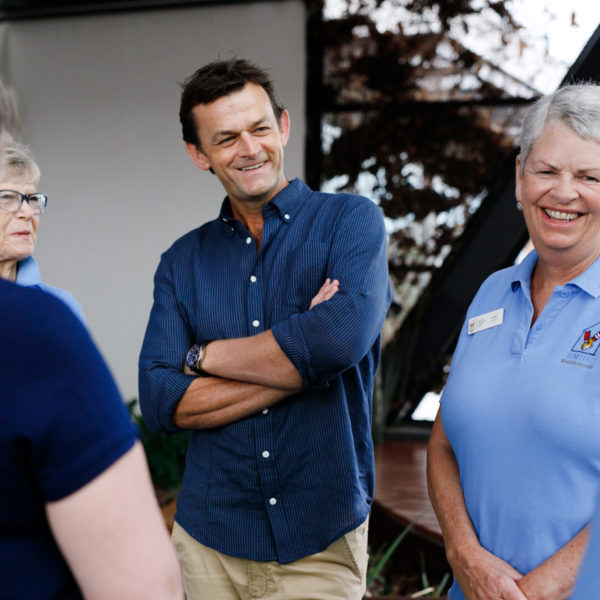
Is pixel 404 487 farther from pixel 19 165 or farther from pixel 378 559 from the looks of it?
pixel 19 165

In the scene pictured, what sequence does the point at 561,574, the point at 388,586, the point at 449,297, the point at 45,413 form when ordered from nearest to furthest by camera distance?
the point at 45,413 → the point at 561,574 → the point at 388,586 → the point at 449,297

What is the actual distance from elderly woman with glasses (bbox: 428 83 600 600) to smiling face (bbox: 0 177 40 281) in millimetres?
1179

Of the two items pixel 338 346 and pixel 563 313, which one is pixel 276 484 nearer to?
pixel 338 346

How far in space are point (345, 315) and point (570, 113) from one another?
61cm

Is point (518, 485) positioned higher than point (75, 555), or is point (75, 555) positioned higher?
point (75, 555)

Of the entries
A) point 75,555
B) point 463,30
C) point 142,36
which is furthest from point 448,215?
point 75,555

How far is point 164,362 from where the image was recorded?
1580 millimetres

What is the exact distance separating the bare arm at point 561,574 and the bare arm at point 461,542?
32mm

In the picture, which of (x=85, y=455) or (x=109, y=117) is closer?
(x=85, y=455)

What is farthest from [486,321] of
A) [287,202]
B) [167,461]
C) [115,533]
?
[167,461]

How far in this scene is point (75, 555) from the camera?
0.69 m

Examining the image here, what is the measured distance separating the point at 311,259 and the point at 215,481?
55 cm

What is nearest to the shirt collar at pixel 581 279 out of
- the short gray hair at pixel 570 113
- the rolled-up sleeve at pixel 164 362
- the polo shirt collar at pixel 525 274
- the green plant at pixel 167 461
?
the polo shirt collar at pixel 525 274

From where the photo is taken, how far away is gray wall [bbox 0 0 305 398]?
14.1ft
